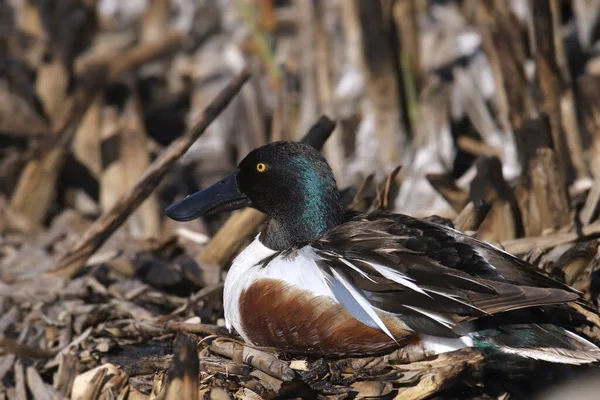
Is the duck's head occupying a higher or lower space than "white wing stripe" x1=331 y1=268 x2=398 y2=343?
higher

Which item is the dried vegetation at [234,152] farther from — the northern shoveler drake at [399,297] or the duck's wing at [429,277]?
the duck's wing at [429,277]

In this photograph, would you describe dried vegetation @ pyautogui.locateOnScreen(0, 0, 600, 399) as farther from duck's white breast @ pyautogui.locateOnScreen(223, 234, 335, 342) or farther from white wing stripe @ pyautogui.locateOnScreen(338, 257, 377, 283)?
white wing stripe @ pyautogui.locateOnScreen(338, 257, 377, 283)

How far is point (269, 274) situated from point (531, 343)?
880 mm

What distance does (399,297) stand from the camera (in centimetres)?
301

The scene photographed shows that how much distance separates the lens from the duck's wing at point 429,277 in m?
2.94

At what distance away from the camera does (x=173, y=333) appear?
363 centimetres

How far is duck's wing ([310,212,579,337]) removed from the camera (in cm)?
294

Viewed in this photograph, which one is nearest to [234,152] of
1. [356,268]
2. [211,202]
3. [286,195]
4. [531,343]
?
[211,202]

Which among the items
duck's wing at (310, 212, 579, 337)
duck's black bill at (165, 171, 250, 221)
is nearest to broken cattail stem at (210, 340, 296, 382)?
duck's wing at (310, 212, 579, 337)

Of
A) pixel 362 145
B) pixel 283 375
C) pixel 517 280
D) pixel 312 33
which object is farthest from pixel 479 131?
pixel 283 375

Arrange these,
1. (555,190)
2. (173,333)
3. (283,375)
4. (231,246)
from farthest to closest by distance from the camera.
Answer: (231,246) → (555,190) → (173,333) → (283,375)

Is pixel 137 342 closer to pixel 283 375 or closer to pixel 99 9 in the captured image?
pixel 283 375

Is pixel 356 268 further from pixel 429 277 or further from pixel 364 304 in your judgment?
pixel 429 277

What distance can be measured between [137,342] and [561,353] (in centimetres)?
160
